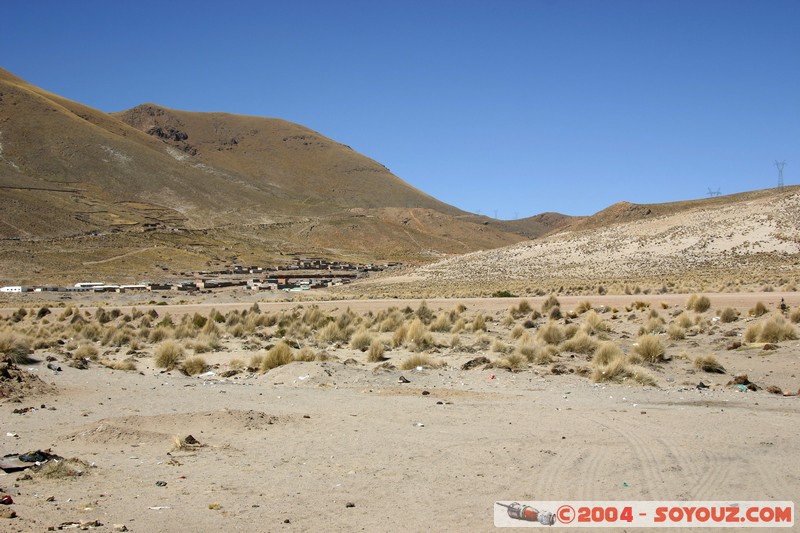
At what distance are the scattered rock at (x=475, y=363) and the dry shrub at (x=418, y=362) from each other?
0.64 m

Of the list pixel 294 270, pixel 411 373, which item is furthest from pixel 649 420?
pixel 294 270

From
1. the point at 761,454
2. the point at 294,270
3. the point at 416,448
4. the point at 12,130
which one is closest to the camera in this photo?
the point at 761,454

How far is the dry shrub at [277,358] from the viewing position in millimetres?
17016

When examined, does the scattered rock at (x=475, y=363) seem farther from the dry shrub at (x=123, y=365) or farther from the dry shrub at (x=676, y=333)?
the dry shrub at (x=123, y=365)

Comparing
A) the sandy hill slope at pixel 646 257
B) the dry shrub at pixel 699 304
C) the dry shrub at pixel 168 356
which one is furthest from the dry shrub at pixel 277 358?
the sandy hill slope at pixel 646 257

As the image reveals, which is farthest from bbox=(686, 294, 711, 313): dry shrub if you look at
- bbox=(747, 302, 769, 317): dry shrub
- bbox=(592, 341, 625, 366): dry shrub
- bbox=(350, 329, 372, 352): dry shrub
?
bbox=(350, 329, 372, 352): dry shrub

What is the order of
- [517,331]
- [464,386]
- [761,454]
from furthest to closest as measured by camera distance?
[517,331] < [464,386] < [761,454]

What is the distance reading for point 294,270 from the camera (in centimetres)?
9444

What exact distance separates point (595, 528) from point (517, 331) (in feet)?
51.5

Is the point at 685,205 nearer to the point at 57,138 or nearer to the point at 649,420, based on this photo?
the point at 649,420

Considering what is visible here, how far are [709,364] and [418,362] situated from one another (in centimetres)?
633

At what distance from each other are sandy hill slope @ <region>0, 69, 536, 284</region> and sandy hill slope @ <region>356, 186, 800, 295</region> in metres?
39.5

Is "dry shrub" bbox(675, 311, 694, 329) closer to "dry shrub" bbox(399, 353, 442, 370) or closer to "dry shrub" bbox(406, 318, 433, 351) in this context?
"dry shrub" bbox(406, 318, 433, 351)

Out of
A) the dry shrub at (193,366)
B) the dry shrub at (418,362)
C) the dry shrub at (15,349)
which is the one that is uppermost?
the dry shrub at (15,349)
